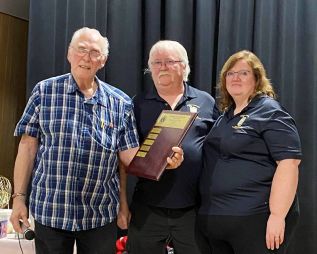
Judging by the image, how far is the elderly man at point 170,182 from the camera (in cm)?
183

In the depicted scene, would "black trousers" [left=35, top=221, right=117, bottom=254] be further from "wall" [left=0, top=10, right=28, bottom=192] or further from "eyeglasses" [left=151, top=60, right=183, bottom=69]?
"wall" [left=0, top=10, right=28, bottom=192]

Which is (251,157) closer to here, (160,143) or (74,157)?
(160,143)

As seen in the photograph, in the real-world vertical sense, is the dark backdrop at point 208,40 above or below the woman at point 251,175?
above

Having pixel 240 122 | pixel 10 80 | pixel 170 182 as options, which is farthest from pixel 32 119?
pixel 10 80

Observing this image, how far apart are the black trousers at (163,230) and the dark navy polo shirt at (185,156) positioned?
0.13 ft

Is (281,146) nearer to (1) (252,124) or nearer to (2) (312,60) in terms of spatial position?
(1) (252,124)

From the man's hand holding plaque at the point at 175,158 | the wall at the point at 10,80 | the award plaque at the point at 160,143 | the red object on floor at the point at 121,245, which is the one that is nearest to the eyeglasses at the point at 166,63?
the award plaque at the point at 160,143

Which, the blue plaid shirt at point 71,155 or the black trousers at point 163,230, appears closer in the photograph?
the blue plaid shirt at point 71,155

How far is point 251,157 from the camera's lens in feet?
5.32

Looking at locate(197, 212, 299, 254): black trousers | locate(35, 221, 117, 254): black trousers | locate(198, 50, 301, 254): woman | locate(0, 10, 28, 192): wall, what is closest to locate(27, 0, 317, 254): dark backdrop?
locate(0, 10, 28, 192): wall

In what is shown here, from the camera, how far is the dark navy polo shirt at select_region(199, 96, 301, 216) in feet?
5.16

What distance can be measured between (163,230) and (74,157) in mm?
525

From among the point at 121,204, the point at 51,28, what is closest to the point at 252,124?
the point at 121,204

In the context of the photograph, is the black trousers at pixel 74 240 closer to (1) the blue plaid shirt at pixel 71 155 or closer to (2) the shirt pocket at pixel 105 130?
(1) the blue plaid shirt at pixel 71 155
